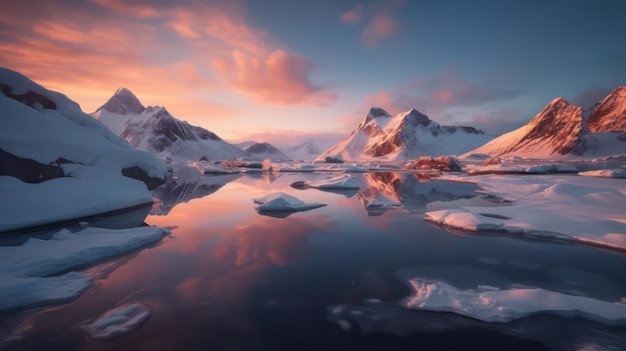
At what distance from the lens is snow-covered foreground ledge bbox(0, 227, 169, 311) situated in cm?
522

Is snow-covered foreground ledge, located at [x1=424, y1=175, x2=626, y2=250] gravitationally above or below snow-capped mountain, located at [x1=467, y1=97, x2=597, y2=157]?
below

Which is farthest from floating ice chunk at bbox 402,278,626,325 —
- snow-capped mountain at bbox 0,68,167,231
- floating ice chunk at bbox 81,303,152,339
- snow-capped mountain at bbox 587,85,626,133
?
snow-capped mountain at bbox 587,85,626,133

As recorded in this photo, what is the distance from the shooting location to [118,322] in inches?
178

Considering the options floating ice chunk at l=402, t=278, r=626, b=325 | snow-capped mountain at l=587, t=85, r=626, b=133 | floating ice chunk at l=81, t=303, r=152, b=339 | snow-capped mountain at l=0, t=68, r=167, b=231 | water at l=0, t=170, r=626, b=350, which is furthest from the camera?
snow-capped mountain at l=587, t=85, r=626, b=133

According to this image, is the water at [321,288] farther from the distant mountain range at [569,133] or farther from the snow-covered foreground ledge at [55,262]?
the distant mountain range at [569,133]

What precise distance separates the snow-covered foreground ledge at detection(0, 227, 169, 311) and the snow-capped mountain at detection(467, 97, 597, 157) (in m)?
149

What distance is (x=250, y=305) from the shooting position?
507 cm

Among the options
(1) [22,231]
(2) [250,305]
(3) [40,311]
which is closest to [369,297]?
(2) [250,305]

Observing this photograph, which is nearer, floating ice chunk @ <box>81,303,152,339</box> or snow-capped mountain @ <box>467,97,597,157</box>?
floating ice chunk @ <box>81,303,152,339</box>

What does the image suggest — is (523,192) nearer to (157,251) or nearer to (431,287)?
(431,287)

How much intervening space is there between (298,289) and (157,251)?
5.01 meters

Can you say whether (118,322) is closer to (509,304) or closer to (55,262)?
(55,262)

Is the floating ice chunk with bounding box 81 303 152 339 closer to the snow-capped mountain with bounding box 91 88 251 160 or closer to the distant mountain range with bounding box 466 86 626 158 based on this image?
the distant mountain range with bounding box 466 86 626 158

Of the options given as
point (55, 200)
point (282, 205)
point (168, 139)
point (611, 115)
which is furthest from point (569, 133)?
point (168, 139)
